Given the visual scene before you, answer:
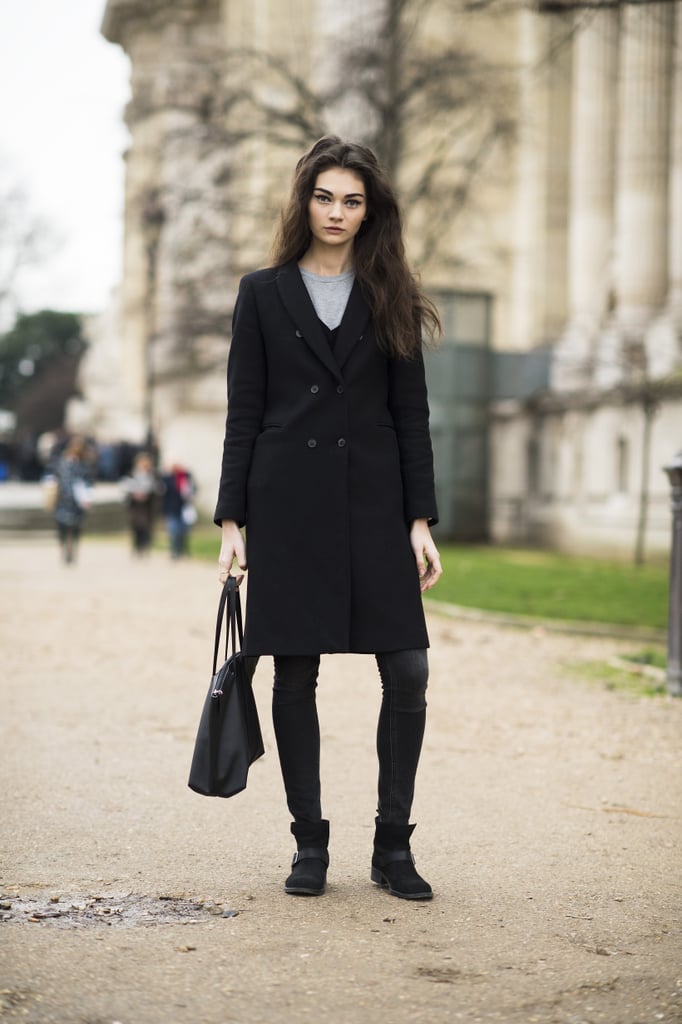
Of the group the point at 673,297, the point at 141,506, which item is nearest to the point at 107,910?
the point at 141,506

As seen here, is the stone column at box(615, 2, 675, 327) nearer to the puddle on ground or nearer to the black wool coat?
the black wool coat

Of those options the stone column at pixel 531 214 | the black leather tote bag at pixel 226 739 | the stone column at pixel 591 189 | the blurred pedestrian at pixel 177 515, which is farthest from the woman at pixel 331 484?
the stone column at pixel 531 214

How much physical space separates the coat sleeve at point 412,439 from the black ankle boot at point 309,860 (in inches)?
39.3

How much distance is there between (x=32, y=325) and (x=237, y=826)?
114 m

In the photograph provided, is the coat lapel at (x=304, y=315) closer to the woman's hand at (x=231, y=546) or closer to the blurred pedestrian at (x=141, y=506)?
the woman's hand at (x=231, y=546)

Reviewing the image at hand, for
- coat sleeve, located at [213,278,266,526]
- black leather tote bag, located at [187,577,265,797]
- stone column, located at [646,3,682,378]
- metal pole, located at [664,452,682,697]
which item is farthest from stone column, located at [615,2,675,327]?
black leather tote bag, located at [187,577,265,797]

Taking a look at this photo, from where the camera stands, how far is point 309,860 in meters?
4.91

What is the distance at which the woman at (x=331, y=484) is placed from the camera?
4859mm

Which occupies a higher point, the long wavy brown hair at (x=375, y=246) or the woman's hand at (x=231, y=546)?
the long wavy brown hair at (x=375, y=246)

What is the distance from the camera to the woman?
486cm

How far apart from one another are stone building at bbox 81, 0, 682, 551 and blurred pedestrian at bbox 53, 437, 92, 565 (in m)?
5.11

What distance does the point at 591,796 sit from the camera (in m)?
6.60

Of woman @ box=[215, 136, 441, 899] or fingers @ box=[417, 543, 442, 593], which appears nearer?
woman @ box=[215, 136, 441, 899]

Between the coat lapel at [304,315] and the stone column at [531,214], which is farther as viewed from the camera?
the stone column at [531,214]
